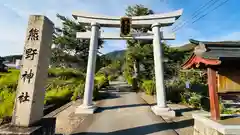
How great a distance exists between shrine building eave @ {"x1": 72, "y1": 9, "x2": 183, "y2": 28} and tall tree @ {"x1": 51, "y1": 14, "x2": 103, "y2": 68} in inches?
844

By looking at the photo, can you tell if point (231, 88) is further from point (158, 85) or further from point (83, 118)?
point (83, 118)

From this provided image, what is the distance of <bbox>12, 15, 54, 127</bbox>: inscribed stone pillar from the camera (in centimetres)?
439

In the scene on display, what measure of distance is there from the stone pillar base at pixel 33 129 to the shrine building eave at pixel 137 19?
6868mm

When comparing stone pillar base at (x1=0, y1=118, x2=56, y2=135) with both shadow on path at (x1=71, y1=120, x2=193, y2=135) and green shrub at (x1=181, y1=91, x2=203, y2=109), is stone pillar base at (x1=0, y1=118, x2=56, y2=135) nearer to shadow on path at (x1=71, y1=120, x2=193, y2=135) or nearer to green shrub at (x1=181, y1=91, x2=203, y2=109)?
shadow on path at (x1=71, y1=120, x2=193, y2=135)

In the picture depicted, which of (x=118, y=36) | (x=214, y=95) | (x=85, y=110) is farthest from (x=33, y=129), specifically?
(x=118, y=36)

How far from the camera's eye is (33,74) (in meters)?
4.60

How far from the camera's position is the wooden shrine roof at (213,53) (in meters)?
4.53

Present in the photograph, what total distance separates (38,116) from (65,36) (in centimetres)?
2875

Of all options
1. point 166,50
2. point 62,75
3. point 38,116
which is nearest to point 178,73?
point 166,50

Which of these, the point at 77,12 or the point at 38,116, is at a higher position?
the point at 77,12

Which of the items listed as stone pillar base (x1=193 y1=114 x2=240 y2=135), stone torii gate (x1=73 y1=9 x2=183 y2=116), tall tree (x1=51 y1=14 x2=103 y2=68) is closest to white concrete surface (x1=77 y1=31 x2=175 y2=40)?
stone torii gate (x1=73 y1=9 x2=183 y2=116)

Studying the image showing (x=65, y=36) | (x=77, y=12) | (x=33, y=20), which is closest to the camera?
(x=33, y=20)

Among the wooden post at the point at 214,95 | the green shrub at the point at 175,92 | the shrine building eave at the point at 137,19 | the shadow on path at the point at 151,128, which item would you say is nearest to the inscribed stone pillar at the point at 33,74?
the shadow on path at the point at 151,128

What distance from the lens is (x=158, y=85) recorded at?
9.41m
